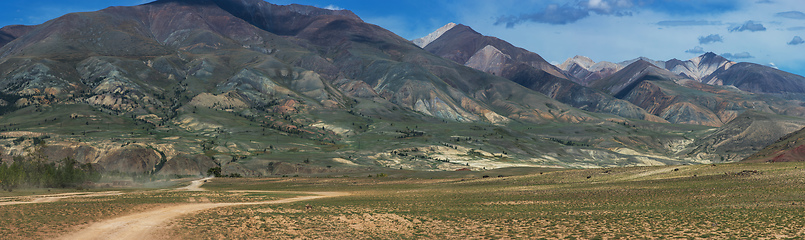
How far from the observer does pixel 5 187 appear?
382 ft

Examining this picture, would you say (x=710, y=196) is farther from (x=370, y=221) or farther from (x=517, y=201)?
(x=370, y=221)

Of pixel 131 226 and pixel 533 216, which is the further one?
pixel 533 216

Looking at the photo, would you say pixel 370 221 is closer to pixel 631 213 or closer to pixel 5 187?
pixel 631 213

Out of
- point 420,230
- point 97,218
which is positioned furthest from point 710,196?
point 97,218

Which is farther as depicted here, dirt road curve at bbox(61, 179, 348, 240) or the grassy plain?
dirt road curve at bbox(61, 179, 348, 240)

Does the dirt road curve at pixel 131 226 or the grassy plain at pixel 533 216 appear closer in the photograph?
the grassy plain at pixel 533 216

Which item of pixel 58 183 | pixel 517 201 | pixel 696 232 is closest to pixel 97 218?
pixel 517 201

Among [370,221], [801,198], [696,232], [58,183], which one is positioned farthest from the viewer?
[58,183]

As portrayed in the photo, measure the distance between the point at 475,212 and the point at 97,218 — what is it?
3340 cm

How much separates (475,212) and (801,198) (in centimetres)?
2906

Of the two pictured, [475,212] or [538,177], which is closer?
[475,212]

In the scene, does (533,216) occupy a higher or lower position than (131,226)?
lower

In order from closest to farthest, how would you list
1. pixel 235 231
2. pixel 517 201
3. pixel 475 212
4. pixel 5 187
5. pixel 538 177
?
pixel 235 231, pixel 475 212, pixel 517 201, pixel 538 177, pixel 5 187

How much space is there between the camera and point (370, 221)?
4572 centimetres
